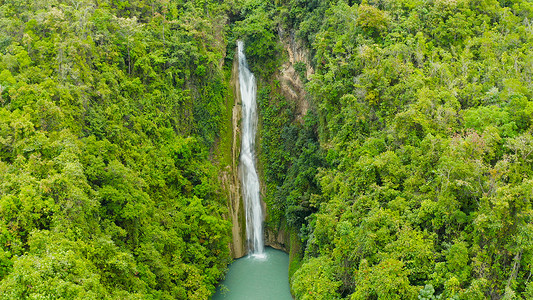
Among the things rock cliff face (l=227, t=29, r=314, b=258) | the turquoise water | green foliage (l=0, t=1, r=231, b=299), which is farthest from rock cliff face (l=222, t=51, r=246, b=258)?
green foliage (l=0, t=1, r=231, b=299)

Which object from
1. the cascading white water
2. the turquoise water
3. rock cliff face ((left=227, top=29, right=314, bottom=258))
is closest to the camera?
the turquoise water

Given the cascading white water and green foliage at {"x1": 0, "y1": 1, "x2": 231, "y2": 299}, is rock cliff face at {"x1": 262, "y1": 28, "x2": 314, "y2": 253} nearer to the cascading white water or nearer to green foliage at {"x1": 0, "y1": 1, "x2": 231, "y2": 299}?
the cascading white water

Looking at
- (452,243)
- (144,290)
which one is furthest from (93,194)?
(452,243)

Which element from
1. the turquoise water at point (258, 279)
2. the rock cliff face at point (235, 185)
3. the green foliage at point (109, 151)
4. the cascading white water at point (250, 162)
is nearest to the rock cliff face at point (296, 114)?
the rock cliff face at point (235, 185)

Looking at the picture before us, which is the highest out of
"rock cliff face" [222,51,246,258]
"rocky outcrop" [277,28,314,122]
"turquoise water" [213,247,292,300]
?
"rocky outcrop" [277,28,314,122]

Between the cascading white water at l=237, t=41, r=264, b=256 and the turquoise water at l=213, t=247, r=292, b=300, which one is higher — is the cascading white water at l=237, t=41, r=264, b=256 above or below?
above

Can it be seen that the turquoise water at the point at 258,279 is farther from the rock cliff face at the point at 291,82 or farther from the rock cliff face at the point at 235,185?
the rock cliff face at the point at 235,185

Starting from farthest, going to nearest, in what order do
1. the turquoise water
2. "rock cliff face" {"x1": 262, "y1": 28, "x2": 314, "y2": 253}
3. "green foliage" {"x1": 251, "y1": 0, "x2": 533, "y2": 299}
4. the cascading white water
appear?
the cascading white water, "rock cliff face" {"x1": 262, "y1": 28, "x2": 314, "y2": 253}, the turquoise water, "green foliage" {"x1": 251, "y1": 0, "x2": 533, "y2": 299}

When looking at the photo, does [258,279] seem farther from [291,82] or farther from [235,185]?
[291,82]
